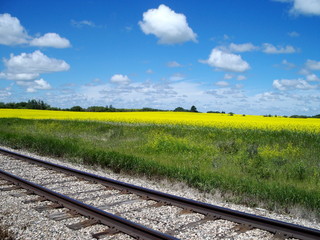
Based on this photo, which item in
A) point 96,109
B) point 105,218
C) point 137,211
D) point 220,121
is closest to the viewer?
point 105,218

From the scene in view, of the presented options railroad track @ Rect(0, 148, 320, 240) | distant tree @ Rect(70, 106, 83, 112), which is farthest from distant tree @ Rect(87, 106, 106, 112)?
railroad track @ Rect(0, 148, 320, 240)

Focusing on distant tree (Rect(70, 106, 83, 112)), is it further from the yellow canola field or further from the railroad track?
the railroad track

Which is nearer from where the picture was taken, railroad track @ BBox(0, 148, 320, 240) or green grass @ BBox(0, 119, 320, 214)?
railroad track @ BBox(0, 148, 320, 240)

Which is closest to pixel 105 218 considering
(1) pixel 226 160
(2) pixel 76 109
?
(1) pixel 226 160

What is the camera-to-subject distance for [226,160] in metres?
12.5

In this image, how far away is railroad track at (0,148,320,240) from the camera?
5359mm

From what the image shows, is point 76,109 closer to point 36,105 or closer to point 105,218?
point 36,105

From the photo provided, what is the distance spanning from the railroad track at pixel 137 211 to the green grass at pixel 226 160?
1.64m

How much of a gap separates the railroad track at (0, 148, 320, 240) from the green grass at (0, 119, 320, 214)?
164 centimetres

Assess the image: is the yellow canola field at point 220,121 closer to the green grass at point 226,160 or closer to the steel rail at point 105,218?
the green grass at point 226,160

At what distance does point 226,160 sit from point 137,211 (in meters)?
6.67

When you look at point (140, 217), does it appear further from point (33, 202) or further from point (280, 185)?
point (280, 185)

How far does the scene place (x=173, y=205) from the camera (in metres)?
6.87

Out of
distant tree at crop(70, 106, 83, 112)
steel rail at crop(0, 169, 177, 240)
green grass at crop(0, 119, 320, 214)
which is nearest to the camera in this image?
steel rail at crop(0, 169, 177, 240)
